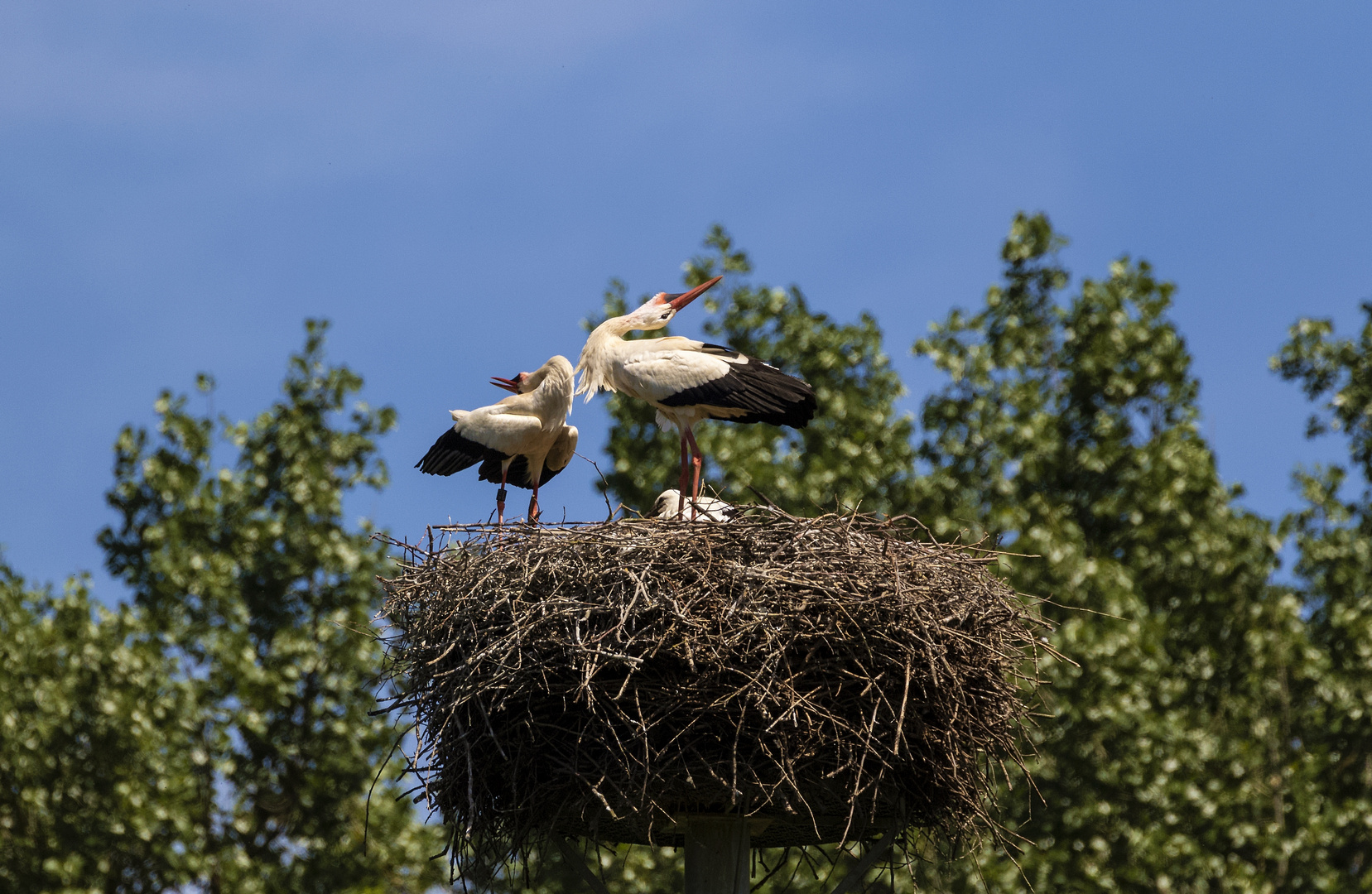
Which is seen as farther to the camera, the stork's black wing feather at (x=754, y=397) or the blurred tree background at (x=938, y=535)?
the blurred tree background at (x=938, y=535)

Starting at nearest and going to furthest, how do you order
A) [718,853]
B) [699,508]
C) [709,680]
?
[709,680], [718,853], [699,508]

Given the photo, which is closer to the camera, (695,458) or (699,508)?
(699,508)

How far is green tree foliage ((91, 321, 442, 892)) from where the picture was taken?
18.0 meters

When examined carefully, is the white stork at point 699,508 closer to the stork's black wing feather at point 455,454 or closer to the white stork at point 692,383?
the white stork at point 692,383

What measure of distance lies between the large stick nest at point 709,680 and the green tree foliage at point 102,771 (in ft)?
37.7

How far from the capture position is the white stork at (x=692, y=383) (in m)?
8.59

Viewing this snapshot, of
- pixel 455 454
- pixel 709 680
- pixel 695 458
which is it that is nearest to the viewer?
pixel 709 680

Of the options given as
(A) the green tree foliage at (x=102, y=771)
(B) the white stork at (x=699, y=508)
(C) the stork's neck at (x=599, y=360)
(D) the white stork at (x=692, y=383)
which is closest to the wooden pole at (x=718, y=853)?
(B) the white stork at (x=699, y=508)

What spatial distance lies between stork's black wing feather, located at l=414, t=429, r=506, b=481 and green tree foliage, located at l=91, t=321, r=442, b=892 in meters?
7.63

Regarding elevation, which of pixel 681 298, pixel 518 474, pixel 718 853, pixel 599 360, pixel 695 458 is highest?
pixel 681 298

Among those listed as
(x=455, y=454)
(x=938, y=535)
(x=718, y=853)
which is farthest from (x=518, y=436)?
(x=938, y=535)

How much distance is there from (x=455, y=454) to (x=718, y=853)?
3532 millimetres

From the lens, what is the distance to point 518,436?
9336mm

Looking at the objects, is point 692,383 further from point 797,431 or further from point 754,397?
point 797,431
